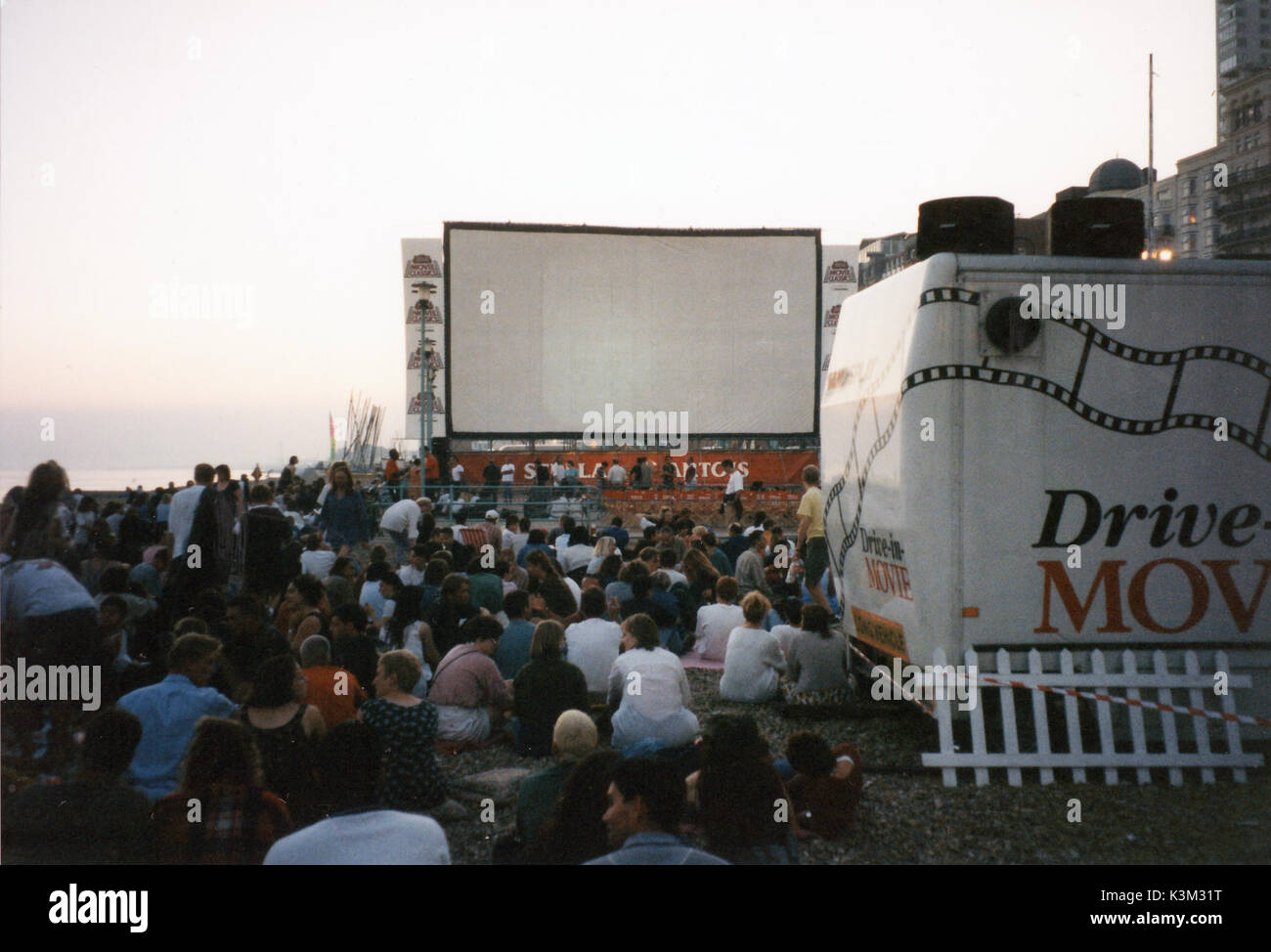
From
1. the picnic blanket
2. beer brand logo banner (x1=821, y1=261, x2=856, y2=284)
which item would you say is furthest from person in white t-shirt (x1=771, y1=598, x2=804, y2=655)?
beer brand logo banner (x1=821, y1=261, x2=856, y2=284)

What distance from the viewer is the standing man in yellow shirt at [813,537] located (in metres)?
9.90

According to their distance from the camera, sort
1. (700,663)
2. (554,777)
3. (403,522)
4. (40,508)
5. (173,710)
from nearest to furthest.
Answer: (554,777) < (173,710) < (40,508) < (700,663) < (403,522)

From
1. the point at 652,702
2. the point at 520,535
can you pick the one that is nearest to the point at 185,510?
the point at 652,702

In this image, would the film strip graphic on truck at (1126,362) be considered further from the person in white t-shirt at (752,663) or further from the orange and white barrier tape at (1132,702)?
the person in white t-shirt at (752,663)

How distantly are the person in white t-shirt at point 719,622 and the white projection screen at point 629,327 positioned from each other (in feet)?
54.0

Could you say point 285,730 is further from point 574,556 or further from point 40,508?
point 574,556

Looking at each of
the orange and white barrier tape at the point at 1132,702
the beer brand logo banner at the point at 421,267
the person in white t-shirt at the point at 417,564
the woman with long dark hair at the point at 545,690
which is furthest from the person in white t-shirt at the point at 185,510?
the beer brand logo banner at the point at 421,267

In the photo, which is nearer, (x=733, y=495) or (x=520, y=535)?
(x=520, y=535)

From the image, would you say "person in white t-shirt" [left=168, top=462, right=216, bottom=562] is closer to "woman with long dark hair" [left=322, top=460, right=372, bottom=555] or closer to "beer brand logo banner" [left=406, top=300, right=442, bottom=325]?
"woman with long dark hair" [left=322, top=460, right=372, bottom=555]

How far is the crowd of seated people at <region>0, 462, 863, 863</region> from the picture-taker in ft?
11.7

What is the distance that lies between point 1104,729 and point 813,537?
4.48 m

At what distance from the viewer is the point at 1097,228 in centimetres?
629

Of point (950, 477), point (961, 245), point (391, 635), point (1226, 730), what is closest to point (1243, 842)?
point (1226, 730)

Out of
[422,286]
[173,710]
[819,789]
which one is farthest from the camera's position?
[422,286]
